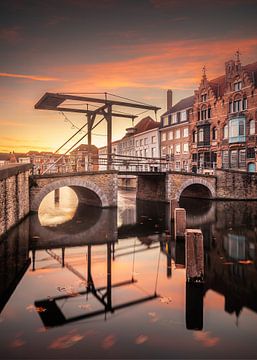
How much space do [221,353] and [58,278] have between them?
4138 millimetres

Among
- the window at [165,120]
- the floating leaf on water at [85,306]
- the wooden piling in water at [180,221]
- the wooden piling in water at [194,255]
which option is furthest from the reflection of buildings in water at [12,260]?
the window at [165,120]

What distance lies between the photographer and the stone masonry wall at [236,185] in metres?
22.0

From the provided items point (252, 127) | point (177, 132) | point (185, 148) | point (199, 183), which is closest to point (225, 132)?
point (252, 127)

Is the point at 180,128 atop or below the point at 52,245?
atop

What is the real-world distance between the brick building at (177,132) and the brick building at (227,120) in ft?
3.97

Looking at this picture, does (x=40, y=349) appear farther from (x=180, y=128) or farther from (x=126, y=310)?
(x=180, y=128)

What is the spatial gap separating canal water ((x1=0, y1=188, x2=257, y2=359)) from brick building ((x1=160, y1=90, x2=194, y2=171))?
71.9 ft

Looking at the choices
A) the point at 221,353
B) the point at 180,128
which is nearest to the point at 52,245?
the point at 221,353

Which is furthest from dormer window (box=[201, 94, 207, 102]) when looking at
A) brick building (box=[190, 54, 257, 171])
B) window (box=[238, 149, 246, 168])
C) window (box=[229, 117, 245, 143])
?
window (box=[238, 149, 246, 168])

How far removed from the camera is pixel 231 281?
646cm

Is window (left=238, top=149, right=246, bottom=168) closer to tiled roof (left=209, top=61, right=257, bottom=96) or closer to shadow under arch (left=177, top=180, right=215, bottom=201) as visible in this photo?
shadow under arch (left=177, top=180, right=215, bottom=201)

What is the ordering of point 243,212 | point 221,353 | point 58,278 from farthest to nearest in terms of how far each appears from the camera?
point 243,212
point 58,278
point 221,353

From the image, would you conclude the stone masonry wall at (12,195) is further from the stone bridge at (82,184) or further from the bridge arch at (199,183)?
the bridge arch at (199,183)

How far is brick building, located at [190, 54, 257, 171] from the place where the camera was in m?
24.4
